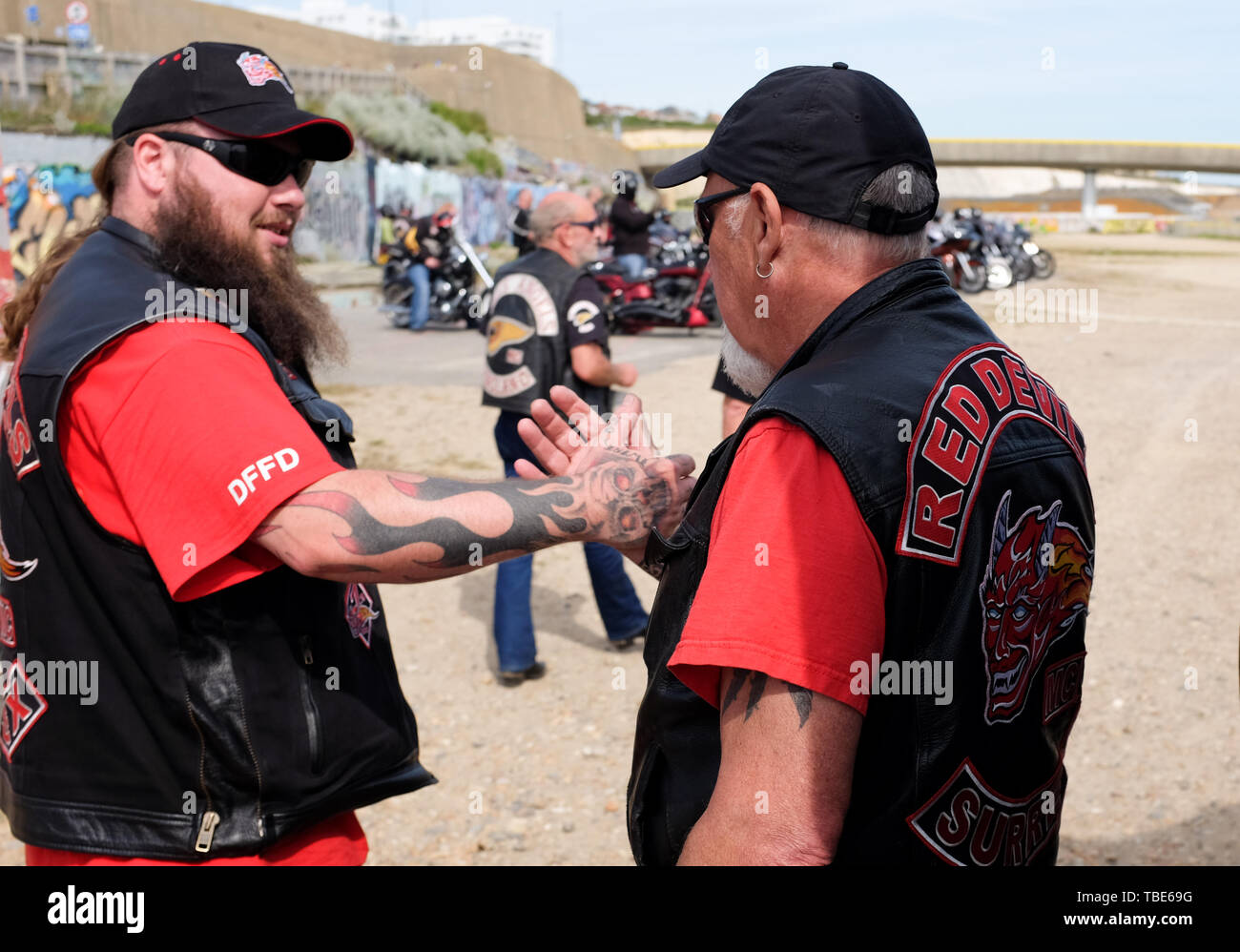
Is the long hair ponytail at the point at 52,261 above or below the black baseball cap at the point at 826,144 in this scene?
below

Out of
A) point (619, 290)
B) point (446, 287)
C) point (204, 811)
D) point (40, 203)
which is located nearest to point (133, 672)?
point (204, 811)

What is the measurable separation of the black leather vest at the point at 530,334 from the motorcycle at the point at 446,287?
11.7m

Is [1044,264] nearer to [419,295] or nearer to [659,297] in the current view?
[659,297]

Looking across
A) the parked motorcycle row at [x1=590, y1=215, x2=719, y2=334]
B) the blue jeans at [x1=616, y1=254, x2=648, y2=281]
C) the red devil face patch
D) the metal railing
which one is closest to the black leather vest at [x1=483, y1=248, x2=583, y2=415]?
the red devil face patch

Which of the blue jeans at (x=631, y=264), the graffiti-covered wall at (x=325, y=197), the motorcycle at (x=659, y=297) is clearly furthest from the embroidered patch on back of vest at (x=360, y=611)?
the blue jeans at (x=631, y=264)

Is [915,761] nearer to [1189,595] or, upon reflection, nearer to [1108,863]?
[1108,863]

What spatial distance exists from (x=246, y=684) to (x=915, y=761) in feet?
4.02

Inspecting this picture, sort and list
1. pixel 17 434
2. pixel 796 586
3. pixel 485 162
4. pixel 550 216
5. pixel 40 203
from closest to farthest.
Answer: pixel 796 586
pixel 17 434
pixel 550 216
pixel 40 203
pixel 485 162

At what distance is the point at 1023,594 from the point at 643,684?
3.91m

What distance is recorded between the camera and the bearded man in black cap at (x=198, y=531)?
1884 mm

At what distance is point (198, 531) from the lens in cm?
187

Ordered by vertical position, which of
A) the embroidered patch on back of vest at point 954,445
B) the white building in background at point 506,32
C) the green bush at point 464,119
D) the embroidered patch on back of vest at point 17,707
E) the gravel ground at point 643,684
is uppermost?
the white building in background at point 506,32

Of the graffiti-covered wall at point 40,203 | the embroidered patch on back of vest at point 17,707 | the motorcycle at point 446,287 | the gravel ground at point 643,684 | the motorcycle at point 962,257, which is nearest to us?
the embroidered patch on back of vest at point 17,707

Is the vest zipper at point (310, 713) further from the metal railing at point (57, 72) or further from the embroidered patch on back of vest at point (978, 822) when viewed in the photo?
the metal railing at point (57, 72)
